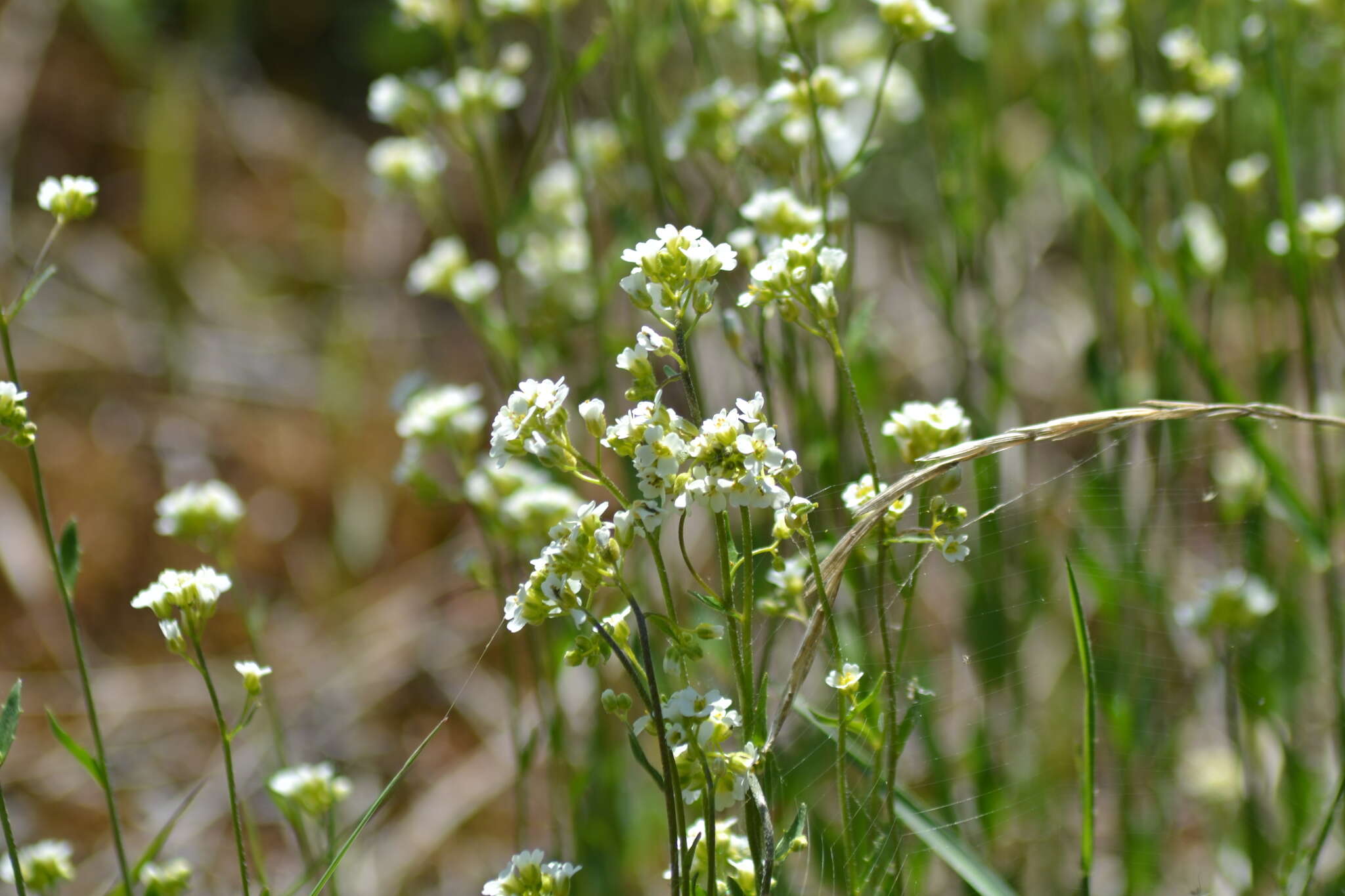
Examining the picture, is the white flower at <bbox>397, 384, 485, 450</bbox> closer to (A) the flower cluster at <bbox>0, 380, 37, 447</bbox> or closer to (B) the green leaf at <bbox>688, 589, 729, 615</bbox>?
(A) the flower cluster at <bbox>0, 380, 37, 447</bbox>

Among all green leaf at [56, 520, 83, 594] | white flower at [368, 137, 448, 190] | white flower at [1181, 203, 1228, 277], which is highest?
white flower at [368, 137, 448, 190]

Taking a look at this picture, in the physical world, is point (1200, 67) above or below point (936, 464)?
above

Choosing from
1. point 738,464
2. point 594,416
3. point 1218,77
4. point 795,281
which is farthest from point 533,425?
point 1218,77

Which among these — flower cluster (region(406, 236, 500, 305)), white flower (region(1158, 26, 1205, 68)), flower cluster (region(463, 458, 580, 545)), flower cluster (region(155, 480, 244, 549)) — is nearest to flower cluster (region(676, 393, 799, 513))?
flower cluster (region(463, 458, 580, 545))

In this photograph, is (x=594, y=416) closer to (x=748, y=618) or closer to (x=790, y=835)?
(x=748, y=618)

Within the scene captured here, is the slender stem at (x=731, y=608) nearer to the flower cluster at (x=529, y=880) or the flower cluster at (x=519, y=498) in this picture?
the flower cluster at (x=529, y=880)

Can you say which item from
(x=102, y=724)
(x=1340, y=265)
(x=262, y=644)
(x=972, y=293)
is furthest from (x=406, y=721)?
(x=1340, y=265)

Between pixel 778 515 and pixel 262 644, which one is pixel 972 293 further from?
pixel 778 515
